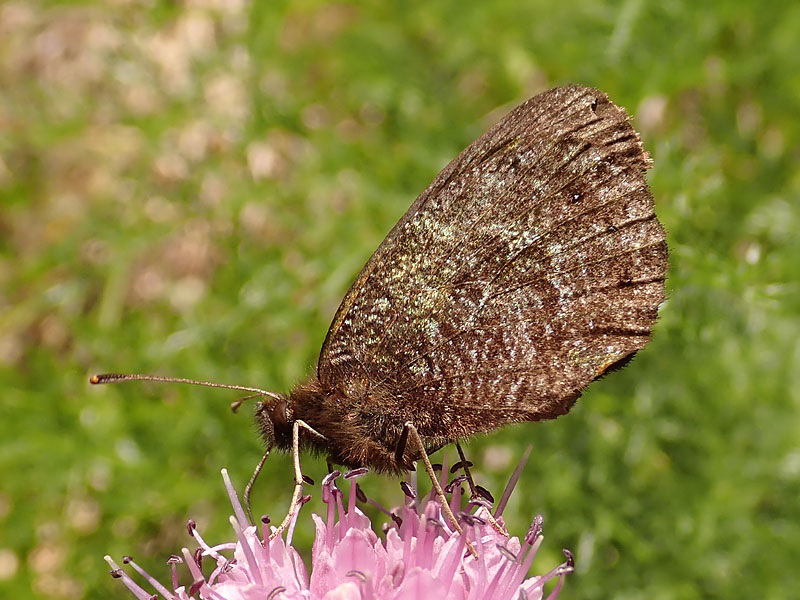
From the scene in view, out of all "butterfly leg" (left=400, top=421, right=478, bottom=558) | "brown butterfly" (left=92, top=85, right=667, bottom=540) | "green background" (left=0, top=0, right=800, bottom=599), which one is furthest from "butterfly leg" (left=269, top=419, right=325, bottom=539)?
"green background" (left=0, top=0, right=800, bottom=599)

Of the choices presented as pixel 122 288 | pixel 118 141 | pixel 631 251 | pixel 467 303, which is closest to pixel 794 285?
pixel 631 251

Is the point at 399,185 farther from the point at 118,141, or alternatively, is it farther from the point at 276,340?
the point at 118,141

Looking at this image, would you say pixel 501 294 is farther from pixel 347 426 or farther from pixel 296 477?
pixel 296 477

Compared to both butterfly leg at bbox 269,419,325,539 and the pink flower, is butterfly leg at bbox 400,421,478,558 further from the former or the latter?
butterfly leg at bbox 269,419,325,539

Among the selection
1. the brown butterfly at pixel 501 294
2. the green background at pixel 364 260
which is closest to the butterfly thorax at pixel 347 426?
the brown butterfly at pixel 501 294

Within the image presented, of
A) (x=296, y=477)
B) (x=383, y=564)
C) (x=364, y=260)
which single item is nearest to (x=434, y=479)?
(x=383, y=564)
